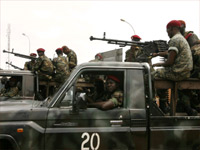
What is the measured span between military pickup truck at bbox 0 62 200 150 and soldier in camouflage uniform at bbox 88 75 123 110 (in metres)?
0.08

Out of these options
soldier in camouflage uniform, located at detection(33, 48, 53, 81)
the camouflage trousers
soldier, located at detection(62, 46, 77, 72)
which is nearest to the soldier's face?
the camouflage trousers

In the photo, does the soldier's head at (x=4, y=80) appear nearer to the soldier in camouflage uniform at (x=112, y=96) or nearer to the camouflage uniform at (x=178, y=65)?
the soldier in camouflage uniform at (x=112, y=96)

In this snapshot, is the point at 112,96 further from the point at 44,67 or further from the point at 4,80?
the point at 44,67

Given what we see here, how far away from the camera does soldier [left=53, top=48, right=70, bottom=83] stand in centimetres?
896

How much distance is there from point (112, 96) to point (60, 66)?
19.7 ft

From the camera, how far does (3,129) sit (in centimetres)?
310

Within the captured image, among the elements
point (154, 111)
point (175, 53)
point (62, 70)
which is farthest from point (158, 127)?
point (62, 70)

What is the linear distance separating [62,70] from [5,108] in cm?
588

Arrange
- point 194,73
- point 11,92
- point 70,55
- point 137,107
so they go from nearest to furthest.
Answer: point 137,107 → point 194,73 → point 11,92 → point 70,55

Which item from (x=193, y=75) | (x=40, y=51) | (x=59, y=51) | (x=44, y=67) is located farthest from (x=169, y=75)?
(x=59, y=51)

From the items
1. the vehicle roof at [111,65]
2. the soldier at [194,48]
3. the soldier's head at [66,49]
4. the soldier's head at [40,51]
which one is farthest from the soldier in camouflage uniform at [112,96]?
the soldier's head at [66,49]

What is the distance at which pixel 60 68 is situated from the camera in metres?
9.23

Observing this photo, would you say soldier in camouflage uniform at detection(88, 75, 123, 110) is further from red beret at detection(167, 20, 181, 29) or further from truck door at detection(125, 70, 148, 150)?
red beret at detection(167, 20, 181, 29)

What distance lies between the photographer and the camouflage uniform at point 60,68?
8.94 meters
